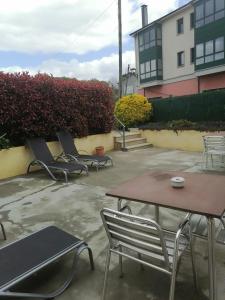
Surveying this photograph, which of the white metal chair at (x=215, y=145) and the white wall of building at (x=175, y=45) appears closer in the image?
the white metal chair at (x=215, y=145)

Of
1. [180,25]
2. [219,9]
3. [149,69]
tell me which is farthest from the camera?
[149,69]

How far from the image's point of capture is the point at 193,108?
38.0 ft

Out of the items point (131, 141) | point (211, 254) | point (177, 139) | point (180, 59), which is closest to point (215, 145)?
point (177, 139)

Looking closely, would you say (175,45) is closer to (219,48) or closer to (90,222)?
(219,48)

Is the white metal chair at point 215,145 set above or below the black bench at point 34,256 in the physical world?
above

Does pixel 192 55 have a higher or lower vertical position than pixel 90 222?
higher

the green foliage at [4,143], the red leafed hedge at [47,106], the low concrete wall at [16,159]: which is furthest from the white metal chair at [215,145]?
the green foliage at [4,143]

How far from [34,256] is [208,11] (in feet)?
72.8

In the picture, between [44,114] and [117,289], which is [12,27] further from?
[117,289]

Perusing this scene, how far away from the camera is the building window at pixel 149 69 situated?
25.9 m

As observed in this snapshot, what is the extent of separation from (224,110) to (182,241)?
358 inches

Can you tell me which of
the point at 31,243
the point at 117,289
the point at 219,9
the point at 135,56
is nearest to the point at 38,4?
the point at 31,243

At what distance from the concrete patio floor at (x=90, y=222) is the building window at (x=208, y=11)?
1591cm

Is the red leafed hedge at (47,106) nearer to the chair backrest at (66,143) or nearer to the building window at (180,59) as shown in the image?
the chair backrest at (66,143)
